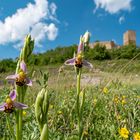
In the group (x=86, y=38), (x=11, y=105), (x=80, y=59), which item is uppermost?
(x=86, y=38)

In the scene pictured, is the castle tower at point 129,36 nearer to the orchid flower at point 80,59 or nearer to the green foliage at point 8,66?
the green foliage at point 8,66

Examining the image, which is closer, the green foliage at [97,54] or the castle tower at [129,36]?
the green foliage at [97,54]

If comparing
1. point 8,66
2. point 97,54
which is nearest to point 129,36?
point 97,54

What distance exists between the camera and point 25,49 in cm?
143

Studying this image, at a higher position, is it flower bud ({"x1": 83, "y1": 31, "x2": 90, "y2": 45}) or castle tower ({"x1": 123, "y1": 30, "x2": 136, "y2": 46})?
castle tower ({"x1": 123, "y1": 30, "x2": 136, "y2": 46})

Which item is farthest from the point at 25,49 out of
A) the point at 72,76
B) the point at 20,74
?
the point at 72,76

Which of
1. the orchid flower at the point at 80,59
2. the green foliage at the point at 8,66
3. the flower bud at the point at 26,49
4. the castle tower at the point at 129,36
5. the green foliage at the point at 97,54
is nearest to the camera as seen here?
the flower bud at the point at 26,49

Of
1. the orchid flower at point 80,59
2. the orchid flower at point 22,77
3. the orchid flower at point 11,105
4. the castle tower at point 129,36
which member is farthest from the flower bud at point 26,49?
the castle tower at point 129,36

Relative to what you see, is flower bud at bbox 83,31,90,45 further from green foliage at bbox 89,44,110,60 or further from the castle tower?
the castle tower

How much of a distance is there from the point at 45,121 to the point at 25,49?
0.37m

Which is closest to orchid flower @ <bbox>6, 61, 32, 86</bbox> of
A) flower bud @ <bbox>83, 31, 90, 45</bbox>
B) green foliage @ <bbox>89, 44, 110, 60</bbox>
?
flower bud @ <bbox>83, 31, 90, 45</bbox>

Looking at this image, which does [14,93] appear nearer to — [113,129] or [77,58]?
[77,58]

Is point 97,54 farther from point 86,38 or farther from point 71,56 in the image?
point 86,38

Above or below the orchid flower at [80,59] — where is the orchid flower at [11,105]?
below
